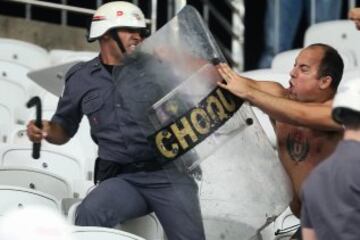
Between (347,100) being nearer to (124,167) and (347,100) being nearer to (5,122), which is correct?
(124,167)

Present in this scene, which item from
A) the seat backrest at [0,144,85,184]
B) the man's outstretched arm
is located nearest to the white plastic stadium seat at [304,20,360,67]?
the seat backrest at [0,144,85,184]

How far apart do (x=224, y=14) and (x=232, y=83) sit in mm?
4736

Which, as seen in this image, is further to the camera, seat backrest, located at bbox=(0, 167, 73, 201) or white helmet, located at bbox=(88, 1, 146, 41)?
seat backrest, located at bbox=(0, 167, 73, 201)

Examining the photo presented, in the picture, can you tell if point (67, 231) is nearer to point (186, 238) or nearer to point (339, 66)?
point (186, 238)

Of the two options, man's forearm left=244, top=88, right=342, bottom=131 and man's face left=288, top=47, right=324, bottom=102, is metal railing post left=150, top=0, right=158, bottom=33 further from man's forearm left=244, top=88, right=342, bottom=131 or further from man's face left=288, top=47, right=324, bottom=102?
man's forearm left=244, top=88, right=342, bottom=131

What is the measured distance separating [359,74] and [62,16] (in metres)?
2.82

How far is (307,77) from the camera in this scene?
5.60 m

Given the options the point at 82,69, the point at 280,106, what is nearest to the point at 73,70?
the point at 82,69

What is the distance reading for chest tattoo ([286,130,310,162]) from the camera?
565 centimetres

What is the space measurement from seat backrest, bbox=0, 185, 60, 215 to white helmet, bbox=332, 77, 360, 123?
5.24ft

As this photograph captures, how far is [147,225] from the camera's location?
592 centimetres

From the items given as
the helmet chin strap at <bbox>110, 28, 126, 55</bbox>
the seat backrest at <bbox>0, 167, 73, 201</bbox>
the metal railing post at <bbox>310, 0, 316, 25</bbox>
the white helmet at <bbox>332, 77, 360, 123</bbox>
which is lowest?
the metal railing post at <bbox>310, 0, 316, 25</bbox>

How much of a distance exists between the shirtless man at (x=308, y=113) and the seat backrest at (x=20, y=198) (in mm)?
1067

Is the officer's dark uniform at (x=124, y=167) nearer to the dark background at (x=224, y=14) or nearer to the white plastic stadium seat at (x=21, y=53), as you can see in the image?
the white plastic stadium seat at (x=21, y=53)
